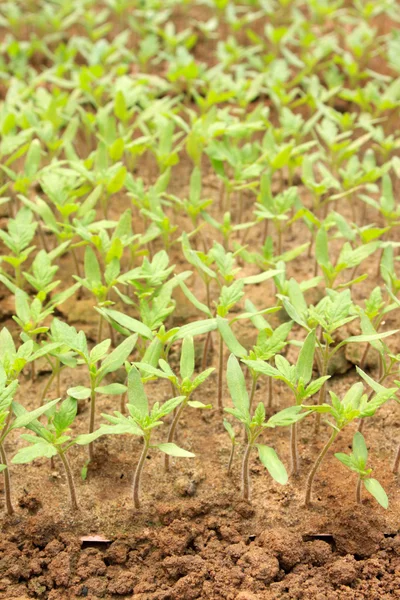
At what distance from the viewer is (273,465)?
7.63 ft

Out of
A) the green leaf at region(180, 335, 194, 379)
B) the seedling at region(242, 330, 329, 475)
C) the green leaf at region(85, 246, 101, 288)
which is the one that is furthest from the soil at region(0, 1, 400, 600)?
the green leaf at region(85, 246, 101, 288)

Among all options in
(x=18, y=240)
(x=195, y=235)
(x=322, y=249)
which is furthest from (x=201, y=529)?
(x=195, y=235)

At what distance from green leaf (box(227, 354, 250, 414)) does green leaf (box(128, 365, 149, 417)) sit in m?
0.29

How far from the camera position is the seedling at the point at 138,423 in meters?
2.28

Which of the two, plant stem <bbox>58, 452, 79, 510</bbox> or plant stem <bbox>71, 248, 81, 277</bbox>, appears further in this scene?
plant stem <bbox>71, 248, 81, 277</bbox>

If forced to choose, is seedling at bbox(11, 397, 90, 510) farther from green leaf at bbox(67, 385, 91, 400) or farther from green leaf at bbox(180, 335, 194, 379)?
green leaf at bbox(180, 335, 194, 379)

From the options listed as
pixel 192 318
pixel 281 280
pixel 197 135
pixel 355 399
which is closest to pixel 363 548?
pixel 355 399

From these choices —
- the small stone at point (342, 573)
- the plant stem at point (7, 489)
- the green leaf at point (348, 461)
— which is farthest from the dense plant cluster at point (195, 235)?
the small stone at point (342, 573)

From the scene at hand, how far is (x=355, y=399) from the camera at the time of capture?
241 cm

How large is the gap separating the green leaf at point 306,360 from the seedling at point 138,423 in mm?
407

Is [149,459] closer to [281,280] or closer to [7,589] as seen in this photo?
[7,589]

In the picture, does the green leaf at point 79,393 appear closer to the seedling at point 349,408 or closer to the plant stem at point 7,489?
the plant stem at point 7,489

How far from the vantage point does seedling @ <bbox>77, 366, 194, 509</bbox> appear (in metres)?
2.28

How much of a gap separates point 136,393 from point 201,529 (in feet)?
1.60
